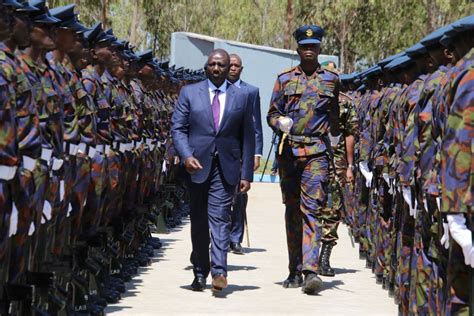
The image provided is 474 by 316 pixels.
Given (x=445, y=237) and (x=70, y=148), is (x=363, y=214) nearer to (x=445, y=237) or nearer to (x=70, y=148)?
(x=70, y=148)

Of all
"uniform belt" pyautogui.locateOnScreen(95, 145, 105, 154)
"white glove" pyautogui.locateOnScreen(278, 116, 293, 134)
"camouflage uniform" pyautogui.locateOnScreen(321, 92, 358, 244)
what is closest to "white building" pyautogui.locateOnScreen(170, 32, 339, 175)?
"camouflage uniform" pyautogui.locateOnScreen(321, 92, 358, 244)

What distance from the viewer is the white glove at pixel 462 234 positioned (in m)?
7.07

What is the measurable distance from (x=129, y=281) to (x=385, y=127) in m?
2.80

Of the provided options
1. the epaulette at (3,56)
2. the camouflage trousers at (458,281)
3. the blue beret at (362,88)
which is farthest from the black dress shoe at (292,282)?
the blue beret at (362,88)

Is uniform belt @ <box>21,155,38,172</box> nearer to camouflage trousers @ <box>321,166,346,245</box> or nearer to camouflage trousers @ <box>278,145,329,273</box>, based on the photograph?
camouflage trousers @ <box>278,145,329,273</box>

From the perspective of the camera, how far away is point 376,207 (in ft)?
45.3

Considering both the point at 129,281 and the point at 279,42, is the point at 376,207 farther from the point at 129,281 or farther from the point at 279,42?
the point at 279,42

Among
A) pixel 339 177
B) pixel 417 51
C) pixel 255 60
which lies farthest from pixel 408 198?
pixel 255 60

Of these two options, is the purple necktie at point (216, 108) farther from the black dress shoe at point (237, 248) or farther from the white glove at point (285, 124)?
the black dress shoe at point (237, 248)

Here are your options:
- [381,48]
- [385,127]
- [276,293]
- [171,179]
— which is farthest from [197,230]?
[381,48]

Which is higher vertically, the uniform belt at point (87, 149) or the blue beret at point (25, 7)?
the blue beret at point (25, 7)

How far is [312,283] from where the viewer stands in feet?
40.9

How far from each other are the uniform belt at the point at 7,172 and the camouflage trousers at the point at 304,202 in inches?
202

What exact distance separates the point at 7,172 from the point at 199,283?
16.8ft
